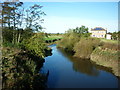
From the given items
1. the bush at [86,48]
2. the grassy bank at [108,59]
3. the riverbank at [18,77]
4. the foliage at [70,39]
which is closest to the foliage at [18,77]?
the riverbank at [18,77]

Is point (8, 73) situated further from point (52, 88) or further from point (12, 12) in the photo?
point (12, 12)

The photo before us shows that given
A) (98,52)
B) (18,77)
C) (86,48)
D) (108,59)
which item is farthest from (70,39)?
(18,77)

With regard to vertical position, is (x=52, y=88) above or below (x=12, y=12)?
below

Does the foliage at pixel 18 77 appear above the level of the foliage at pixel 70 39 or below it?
below

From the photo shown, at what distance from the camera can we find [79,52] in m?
17.3

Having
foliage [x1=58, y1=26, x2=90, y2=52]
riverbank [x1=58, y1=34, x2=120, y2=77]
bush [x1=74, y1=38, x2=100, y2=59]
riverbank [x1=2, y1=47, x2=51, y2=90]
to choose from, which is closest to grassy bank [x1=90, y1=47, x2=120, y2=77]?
riverbank [x1=58, y1=34, x2=120, y2=77]

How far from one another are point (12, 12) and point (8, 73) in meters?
8.91

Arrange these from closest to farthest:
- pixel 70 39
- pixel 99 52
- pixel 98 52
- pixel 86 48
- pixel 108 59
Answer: pixel 108 59 → pixel 99 52 → pixel 98 52 → pixel 86 48 → pixel 70 39

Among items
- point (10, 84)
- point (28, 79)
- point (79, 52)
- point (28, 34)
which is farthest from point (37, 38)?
point (79, 52)

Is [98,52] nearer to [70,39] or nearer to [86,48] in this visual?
[86,48]

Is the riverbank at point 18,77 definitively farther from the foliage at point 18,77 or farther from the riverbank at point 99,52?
the riverbank at point 99,52

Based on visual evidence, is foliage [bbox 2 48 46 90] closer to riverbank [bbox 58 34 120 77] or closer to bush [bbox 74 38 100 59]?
riverbank [bbox 58 34 120 77]

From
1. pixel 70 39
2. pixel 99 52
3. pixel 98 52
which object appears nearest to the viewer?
pixel 99 52

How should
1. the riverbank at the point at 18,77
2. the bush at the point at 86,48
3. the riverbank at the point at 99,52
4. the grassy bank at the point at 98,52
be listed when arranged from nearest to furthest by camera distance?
the riverbank at the point at 18,77 < the riverbank at the point at 99,52 < the grassy bank at the point at 98,52 < the bush at the point at 86,48
